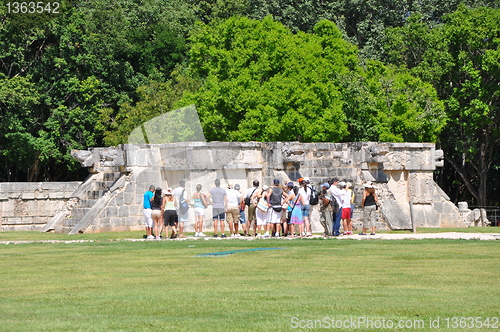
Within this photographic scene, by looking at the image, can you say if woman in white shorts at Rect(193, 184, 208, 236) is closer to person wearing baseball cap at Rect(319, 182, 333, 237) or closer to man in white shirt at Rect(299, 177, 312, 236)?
man in white shirt at Rect(299, 177, 312, 236)

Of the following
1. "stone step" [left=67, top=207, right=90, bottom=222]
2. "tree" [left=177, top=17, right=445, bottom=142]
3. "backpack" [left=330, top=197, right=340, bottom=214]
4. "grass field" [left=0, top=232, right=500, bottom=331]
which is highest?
"tree" [left=177, top=17, right=445, bottom=142]

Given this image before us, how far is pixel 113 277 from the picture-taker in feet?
47.4

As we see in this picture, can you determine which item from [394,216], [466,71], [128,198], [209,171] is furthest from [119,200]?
[466,71]

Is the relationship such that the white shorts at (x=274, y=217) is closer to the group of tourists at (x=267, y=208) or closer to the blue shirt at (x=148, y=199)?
the group of tourists at (x=267, y=208)

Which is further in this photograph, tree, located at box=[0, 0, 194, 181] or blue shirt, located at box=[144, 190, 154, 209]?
tree, located at box=[0, 0, 194, 181]

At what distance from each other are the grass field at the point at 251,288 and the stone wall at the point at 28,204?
1842 centimetres

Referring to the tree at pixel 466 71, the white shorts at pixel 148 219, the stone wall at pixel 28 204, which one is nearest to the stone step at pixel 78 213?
the stone wall at pixel 28 204

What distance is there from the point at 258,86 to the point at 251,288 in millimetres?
35605

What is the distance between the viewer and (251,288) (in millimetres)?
12867

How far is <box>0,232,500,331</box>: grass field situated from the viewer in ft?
33.4

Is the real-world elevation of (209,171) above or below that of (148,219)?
above

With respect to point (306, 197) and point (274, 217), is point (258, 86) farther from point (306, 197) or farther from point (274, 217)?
point (274, 217)

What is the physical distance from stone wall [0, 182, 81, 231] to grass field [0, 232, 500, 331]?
18419 millimetres

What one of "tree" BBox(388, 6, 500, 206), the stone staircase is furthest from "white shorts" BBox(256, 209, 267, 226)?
"tree" BBox(388, 6, 500, 206)
